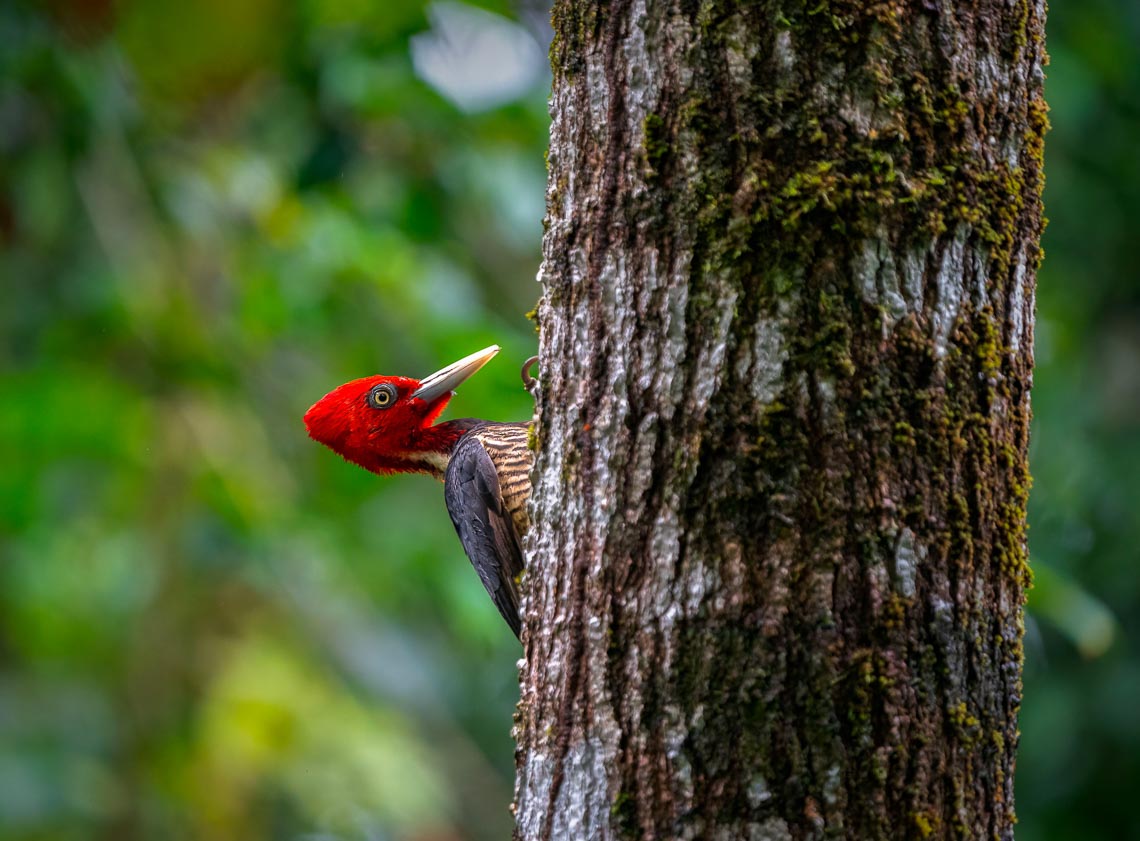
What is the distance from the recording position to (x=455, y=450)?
3629mm

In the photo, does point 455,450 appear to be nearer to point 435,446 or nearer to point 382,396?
point 435,446

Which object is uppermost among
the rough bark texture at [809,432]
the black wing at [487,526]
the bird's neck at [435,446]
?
the bird's neck at [435,446]

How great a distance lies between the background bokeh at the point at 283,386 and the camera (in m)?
4.31

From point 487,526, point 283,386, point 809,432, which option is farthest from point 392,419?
point 283,386

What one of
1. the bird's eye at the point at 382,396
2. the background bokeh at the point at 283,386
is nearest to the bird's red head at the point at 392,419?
the bird's eye at the point at 382,396

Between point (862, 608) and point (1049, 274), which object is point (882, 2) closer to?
point (862, 608)

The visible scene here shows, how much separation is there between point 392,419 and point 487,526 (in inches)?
22.1

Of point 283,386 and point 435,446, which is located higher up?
point 283,386

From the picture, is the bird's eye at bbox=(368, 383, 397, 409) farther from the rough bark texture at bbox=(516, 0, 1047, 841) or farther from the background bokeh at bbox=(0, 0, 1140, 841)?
the rough bark texture at bbox=(516, 0, 1047, 841)

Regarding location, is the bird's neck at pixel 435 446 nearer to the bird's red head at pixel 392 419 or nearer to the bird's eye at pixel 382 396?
the bird's red head at pixel 392 419

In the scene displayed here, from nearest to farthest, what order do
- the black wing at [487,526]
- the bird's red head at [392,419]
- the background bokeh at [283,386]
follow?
1. the black wing at [487,526]
2. the bird's red head at [392,419]
3. the background bokeh at [283,386]

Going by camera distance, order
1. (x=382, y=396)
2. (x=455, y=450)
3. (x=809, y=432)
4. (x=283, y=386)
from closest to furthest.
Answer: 1. (x=809, y=432)
2. (x=455, y=450)
3. (x=382, y=396)
4. (x=283, y=386)

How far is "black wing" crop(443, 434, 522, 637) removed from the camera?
3.43 m

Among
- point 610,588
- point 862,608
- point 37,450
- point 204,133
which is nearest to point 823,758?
point 862,608
